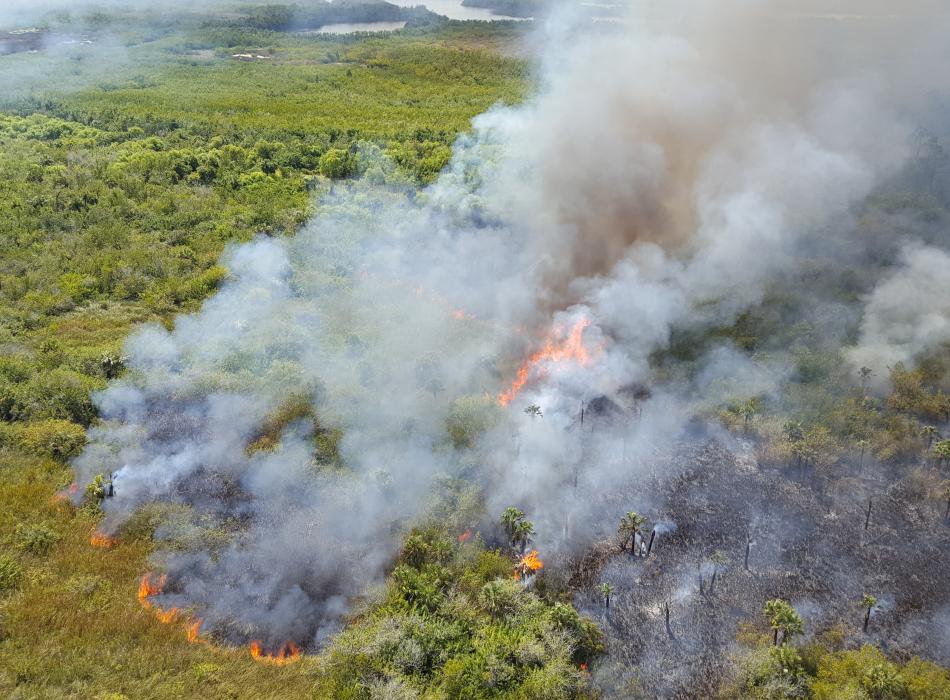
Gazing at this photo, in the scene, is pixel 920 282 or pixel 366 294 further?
pixel 366 294

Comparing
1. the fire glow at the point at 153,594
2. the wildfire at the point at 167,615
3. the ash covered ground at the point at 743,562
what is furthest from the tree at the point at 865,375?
the fire glow at the point at 153,594

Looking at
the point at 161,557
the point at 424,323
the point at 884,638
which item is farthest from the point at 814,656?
the point at 424,323

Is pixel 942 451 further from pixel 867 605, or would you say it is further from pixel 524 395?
pixel 524 395

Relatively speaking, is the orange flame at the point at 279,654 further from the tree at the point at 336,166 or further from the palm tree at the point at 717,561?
the tree at the point at 336,166

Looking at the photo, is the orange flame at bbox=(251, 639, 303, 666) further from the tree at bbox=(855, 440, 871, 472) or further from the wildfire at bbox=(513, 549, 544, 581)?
the tree at bbox=(855, 440, 871, 472)

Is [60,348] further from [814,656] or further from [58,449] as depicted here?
[814,656]

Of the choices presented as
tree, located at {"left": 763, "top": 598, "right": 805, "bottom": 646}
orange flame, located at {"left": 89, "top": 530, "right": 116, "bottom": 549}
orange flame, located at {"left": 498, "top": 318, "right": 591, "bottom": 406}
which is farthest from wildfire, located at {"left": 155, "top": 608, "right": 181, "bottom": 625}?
tree, located at {"left": 763, "top": 598, "right": 805, "bottom": 646}
